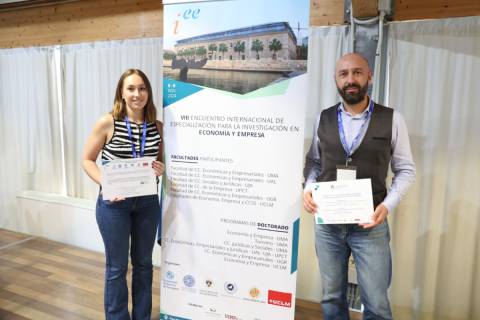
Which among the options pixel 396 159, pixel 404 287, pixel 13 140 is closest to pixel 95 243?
pixel 13 140

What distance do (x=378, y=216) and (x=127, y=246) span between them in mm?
1312

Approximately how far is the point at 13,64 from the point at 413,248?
4.37 metres

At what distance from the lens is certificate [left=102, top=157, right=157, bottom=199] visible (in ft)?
5.88

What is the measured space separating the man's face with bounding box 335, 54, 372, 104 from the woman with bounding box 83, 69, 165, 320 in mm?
991

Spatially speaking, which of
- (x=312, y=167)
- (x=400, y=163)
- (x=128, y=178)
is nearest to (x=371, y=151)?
(x=400, y=163)

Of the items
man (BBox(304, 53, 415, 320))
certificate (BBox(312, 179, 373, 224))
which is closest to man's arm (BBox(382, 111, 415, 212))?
man (BBox(304, 53, 415, 320))

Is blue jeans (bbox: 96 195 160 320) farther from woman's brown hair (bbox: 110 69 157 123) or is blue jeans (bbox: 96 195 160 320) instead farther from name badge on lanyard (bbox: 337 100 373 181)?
name badge on lanyard (bbox: 337 100 373 181)

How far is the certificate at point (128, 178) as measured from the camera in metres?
1.79

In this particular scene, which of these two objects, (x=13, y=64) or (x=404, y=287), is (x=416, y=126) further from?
(x=13, y=64)

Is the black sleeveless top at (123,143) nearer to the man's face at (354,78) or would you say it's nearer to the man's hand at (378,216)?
the man's face at (354,78)

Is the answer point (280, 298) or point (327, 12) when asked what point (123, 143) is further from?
point (327, 12)

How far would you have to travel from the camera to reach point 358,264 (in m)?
1.71

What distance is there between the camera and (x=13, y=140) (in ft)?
13.9

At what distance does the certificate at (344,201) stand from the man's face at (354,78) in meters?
0.38
